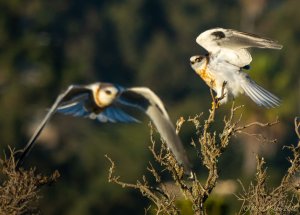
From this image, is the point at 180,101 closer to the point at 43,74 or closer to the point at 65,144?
the point at 65,144

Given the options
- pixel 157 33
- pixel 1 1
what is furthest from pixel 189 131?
pixel 157 33

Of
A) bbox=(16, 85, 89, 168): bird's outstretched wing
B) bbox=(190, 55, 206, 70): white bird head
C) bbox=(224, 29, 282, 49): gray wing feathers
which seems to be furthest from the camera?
bbox=(190, 55, 206, 70): white bird head

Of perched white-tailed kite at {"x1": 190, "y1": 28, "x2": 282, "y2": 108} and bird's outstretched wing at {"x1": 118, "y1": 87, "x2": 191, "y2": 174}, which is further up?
perched white-tailed kite at {"x1": 190, "y1": 28, "x2": 282, "y2": 108}

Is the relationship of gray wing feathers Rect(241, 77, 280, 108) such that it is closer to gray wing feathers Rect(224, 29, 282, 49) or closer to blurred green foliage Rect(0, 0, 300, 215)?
gray wing feathers Rect(224, 29, 282, 49)

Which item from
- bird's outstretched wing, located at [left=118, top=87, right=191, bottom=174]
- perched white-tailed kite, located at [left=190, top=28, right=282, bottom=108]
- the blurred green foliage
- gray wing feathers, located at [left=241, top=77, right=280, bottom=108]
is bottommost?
the blurred green foliage

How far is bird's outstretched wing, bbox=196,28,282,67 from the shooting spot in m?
8.94

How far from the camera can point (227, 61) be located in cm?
916

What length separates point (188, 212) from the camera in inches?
414

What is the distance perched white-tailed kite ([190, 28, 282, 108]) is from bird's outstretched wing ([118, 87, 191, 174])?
521mm

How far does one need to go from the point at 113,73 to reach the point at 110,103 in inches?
1536

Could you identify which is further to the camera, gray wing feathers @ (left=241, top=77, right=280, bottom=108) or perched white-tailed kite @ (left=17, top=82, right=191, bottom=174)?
perched white-tailed kite @ (left=17, top=82, right=191, bottom=174)

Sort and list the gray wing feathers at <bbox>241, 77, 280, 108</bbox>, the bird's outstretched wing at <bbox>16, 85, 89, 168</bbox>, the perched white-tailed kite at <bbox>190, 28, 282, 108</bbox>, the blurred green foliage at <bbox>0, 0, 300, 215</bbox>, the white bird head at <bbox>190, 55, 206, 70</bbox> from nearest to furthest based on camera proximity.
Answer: the bird's outstretched wing at <bbox>16, 85, 89, 168</bbox> < the gray wing feathers at <bbox>241, 77, 280, 108</bbox> < the perched white-tailed kite at <bbox>190, 28, 282, 108</bbox> < the white bird head at <bbox>190, 55, 206, 70</bbox> < the blurred green foliage at <bbox>0, 0, 300, 215</bbox>

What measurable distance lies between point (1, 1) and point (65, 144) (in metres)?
5.68

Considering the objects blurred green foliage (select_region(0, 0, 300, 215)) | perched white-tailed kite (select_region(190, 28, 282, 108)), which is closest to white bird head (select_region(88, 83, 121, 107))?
perched white-tailed kite (select_region(190, 28, 282, 108))
